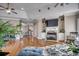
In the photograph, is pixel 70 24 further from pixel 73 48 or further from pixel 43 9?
pixel 43 9

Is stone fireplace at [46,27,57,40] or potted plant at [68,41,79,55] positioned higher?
stone fireplace at [46,27,57,40]

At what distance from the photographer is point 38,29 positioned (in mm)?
2744

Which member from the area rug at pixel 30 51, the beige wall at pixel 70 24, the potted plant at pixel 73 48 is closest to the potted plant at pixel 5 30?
the area rug at pixel 30 51

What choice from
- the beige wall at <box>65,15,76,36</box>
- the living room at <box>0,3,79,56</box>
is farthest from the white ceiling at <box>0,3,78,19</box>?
the beige wall at <box>65,15,76,36</box>

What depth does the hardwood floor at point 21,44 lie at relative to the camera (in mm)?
2680

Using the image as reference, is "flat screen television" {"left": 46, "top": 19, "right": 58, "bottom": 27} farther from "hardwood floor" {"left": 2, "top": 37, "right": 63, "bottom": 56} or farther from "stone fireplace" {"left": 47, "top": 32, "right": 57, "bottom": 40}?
"hardwood floor" {"left": 2, "top": 37, "right": 63, "bottom": 56}

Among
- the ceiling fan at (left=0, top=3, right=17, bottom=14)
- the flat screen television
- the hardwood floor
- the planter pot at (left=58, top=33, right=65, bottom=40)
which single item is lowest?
the hardwood floor

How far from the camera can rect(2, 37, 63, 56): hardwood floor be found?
2.68m

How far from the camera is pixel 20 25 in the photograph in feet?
8.90

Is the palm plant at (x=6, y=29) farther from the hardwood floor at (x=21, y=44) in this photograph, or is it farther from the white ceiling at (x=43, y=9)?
the white ceiling at (x=43, y=9)

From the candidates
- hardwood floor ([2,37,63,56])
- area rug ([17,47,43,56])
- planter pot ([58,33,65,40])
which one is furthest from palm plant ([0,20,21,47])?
planter pot ([58,33,65,40])

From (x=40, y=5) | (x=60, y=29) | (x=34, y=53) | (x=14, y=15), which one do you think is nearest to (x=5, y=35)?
(x=14, y=15)

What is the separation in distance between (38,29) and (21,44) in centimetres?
41

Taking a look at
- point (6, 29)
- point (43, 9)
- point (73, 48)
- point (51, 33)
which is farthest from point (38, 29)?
point (73, 48)
